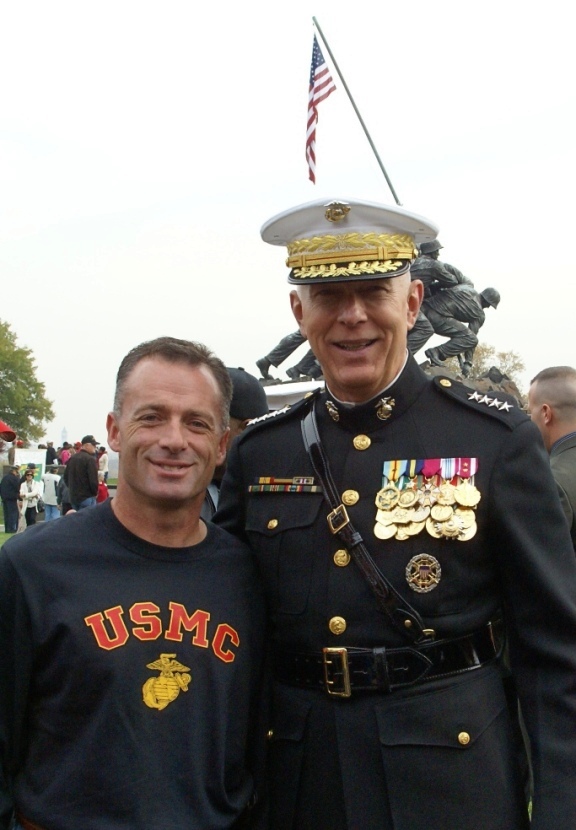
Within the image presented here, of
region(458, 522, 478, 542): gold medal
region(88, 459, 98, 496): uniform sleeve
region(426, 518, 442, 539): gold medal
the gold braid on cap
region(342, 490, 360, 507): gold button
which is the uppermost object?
region(88, 459, 98, 496): uniform sleeve

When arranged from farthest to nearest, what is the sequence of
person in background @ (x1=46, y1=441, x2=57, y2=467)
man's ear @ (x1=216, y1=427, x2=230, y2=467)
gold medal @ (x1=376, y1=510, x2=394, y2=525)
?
person in background @ (x1=46, y1=441, x2=57, y2=467), man's ear @ (x1=216, y1=427, x2=230, y2=467), gold medal @ (x1=376, y1=510, x2=394, y2=525)

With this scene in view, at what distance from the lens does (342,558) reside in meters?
2.58

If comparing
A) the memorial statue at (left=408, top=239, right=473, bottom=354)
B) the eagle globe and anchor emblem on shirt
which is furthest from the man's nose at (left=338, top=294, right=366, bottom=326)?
the memorial statue at (left=408, top=239, right=473, bottom=354)

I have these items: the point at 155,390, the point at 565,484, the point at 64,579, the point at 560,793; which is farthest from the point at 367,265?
the point at 565,484

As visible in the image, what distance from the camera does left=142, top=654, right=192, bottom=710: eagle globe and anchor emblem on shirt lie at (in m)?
2.29

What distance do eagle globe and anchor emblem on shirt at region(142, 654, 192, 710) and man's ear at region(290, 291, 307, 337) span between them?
3.23 feet

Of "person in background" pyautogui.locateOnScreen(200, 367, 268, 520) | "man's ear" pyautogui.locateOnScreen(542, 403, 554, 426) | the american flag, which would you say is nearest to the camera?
"person in background" pyautogui.locateOnScreen(200, 367, 268, 520)

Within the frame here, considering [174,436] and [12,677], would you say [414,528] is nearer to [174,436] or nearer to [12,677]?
[174,436]

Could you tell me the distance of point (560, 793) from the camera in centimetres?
233

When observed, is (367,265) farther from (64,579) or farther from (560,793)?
(560,793)

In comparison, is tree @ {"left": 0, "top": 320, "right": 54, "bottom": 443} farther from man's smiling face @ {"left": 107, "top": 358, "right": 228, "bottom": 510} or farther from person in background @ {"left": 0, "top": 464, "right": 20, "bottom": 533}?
man's smiling face @ {"left": 107, "top": 358, "right": 228, "bottom": 510}

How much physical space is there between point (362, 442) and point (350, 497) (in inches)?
6.8

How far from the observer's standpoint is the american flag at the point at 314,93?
579 inches

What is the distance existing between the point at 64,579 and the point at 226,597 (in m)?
0.42
